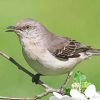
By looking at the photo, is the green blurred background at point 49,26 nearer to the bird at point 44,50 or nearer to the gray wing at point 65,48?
the gray wing at point 65,48

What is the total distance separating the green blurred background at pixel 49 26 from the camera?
761 centimetres

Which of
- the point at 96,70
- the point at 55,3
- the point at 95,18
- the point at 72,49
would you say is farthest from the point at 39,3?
the point at 72,49

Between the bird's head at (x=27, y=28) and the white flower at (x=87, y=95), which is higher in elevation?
the bird's head at (x=27, y=28)

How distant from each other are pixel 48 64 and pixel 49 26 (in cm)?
481

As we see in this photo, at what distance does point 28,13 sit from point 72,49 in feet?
15.0

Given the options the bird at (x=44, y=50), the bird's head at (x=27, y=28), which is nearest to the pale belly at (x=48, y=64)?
the bird at (x=44, y=50)

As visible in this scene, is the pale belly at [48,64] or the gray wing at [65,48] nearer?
the pale belly at [48,64]

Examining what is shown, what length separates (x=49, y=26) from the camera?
9477 millimetres

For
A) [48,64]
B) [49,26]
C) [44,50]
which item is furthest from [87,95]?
[49,26]

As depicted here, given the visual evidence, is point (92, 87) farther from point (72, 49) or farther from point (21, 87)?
point (21, 87)

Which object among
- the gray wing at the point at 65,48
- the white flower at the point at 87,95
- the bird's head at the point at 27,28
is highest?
the bird's head at the point at 27,28

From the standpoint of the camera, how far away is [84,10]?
402 inches

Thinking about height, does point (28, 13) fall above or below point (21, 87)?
above

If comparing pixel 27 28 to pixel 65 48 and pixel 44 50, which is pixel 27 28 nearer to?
pixel 44 50
